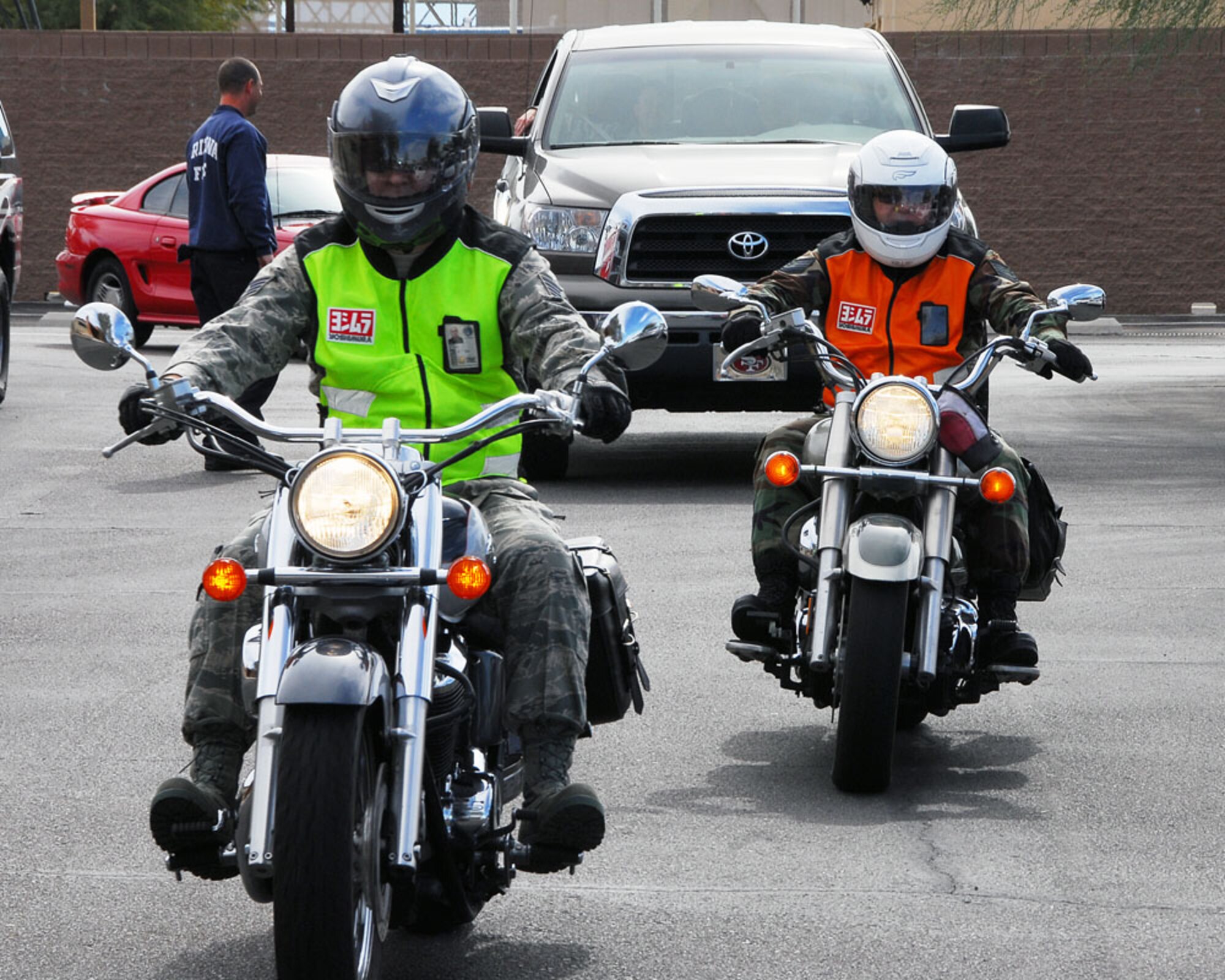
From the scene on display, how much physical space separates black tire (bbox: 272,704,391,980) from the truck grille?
7383mm

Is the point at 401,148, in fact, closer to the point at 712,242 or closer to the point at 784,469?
the point at 784,469

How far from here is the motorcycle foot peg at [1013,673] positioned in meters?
5.90

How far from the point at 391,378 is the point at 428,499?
76 cm

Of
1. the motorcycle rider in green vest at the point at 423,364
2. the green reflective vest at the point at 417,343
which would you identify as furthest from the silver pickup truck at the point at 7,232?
the green reflective vest at the point at 417,343

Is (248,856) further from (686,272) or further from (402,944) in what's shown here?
(686,272)

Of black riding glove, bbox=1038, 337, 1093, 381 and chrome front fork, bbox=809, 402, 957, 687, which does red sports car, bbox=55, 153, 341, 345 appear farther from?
black riding glove, bbox=1038, 337, 1093, 381

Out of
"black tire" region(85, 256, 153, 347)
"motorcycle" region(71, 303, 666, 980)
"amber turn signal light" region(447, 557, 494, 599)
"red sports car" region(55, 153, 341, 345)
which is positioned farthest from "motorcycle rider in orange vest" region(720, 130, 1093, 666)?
"black tire" region(85, 256, 153, 347)

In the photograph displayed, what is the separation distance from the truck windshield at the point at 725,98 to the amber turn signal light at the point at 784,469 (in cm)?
582

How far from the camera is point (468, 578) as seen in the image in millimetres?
3885

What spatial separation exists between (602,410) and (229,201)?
8514 millimetres

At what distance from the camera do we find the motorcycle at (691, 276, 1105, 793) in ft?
18.1

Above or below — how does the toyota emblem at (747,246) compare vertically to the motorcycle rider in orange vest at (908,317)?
below

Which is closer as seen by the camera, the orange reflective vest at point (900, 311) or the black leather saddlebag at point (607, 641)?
the black leather saddlebag at point (607, 641)

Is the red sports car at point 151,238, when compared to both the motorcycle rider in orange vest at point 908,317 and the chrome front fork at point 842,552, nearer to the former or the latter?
the motorcycle rider in orange vest at point 908,317
